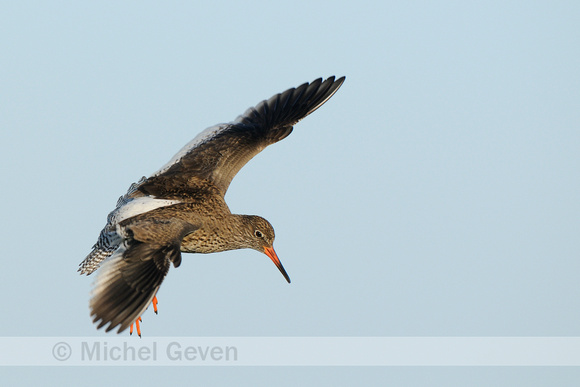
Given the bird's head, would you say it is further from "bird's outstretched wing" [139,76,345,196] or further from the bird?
"bird's outstretched wing" [139,76,345,196]

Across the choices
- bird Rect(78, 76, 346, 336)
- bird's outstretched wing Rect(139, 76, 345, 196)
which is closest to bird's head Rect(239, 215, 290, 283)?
bird Rect(78, 76, 346, 336)

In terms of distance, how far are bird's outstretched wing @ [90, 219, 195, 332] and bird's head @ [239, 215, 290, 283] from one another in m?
2.41

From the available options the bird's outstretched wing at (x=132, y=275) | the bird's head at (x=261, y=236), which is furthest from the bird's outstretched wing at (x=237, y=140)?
the bird's outstretched wing at (x=132, y=275)

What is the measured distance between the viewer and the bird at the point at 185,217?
542 inches

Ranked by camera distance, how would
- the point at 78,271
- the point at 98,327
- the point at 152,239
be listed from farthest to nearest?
the point at 78,271, the point at 152,239, the point at 98,327

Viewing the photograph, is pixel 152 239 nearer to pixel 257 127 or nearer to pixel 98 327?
pixel 98 327

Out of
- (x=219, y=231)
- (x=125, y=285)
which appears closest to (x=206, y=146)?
(x=219, y=231)

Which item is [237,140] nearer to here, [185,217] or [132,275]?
[185,217]

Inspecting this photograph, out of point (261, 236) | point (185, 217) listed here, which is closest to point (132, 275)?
point (185, 217)

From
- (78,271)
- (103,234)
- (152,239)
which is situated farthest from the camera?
(78,271)

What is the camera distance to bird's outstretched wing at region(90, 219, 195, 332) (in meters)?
13.3

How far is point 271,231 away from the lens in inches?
693

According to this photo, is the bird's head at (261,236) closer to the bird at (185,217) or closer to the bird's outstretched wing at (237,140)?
the bird at (185,217)

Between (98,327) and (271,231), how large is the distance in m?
5.29
